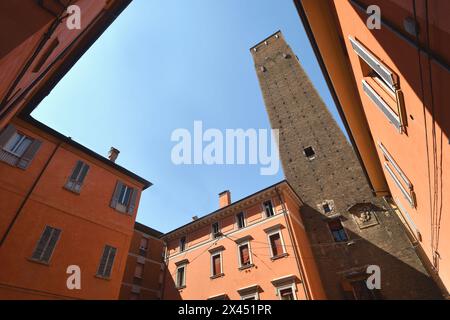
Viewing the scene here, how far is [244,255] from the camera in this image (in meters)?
17.7

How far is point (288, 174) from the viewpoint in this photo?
23953 millimetres

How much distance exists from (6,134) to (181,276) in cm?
1574

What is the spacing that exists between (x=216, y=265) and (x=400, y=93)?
17561mm

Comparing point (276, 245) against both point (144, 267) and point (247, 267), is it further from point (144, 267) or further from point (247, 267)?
point (144, 267)

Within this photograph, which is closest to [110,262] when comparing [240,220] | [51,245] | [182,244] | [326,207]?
[51,245]

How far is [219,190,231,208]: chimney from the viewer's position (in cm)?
2231

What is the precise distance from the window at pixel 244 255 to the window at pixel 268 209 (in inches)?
108

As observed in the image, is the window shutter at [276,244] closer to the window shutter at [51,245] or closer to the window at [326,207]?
the window at [326,207]

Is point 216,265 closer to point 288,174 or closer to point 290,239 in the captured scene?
point 290,239

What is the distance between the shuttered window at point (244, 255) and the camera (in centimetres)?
1729

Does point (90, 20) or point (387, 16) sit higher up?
point (90, 20)

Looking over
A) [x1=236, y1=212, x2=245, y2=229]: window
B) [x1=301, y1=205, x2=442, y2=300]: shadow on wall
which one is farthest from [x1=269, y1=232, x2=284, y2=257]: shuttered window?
[x1=301, y1=205, x2=442, y2=300]: shadow on wall

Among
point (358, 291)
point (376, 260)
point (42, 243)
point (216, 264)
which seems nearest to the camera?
point (42, 243)
